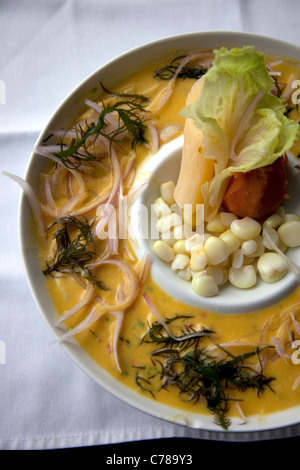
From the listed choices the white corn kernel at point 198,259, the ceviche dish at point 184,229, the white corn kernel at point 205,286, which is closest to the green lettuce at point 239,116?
the ceviche dish at point 184,229

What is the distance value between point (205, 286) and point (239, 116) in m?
0.71

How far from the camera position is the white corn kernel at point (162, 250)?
80.9 inches

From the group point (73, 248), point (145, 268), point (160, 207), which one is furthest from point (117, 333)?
point (160, 207)

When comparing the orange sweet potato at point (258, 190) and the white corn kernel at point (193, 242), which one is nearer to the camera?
the orange sweet potato at point (258, 190)

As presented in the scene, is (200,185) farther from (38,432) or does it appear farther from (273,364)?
(38,432)

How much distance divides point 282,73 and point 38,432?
82.5 inches

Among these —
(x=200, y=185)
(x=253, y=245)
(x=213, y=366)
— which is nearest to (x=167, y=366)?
(x=213, y=366)

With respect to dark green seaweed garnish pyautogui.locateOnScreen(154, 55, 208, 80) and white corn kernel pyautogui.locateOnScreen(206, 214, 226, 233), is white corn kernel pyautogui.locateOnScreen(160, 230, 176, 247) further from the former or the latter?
dark green seaweed garnish pyautogui.locateOnScreen(154, 55, 208, 80)

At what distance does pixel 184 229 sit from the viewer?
215 centimetres

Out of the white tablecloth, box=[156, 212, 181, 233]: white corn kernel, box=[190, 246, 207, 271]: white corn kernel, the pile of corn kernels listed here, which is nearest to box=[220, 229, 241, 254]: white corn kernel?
the pile of corn kernels

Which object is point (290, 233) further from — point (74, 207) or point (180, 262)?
point (74, 207)

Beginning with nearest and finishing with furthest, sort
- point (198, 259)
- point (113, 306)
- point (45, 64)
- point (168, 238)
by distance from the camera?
point (113, 306) < point (198, 259) < point (168, 238) < point (45, 64)

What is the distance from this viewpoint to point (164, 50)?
2.28 m

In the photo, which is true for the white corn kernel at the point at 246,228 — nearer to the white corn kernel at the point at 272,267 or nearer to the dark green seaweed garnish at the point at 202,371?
the white corn kernel at the point at 272,267
